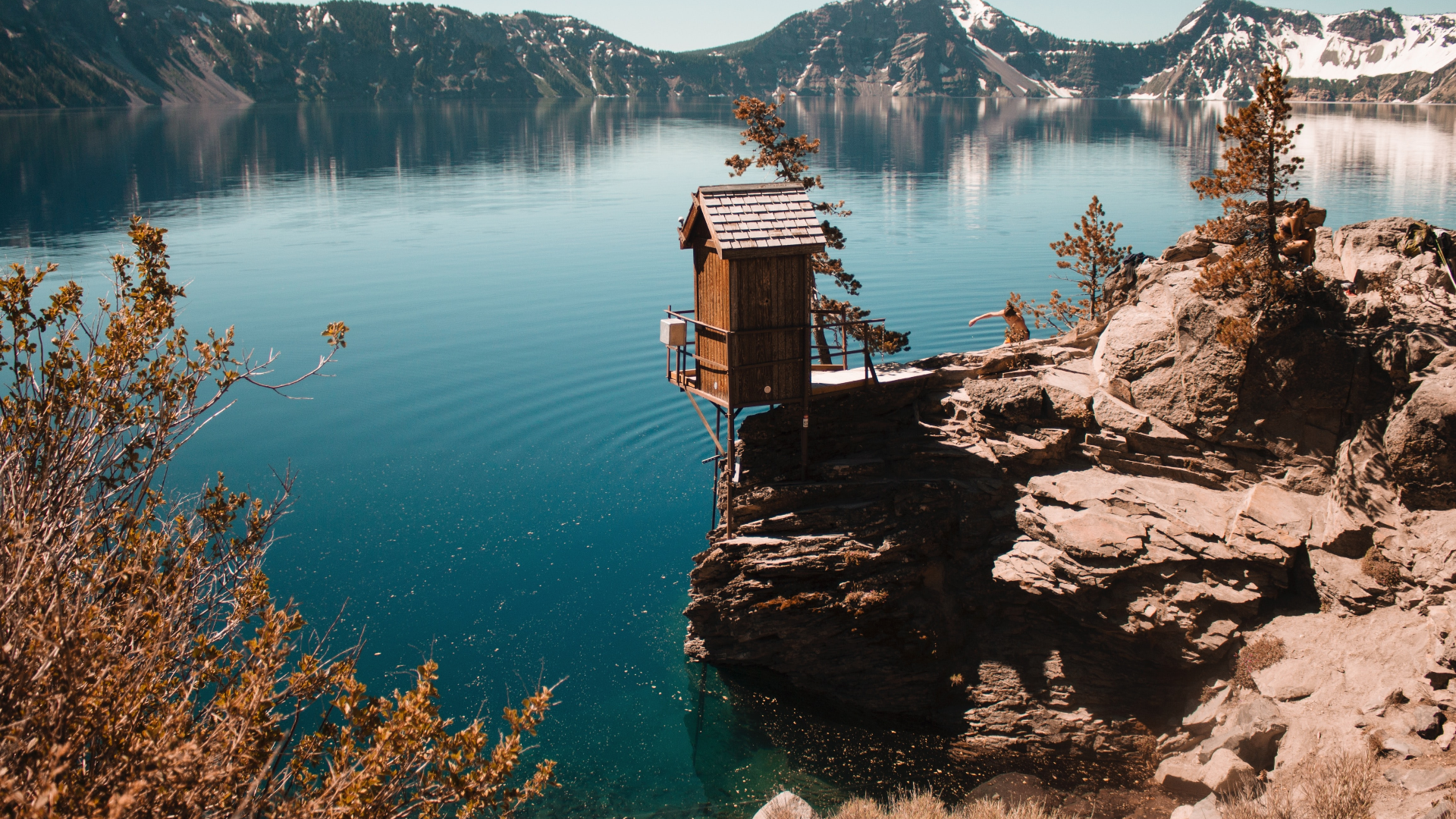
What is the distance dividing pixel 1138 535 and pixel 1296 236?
9.23 meters

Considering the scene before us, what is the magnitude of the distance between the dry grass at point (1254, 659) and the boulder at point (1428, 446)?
14.5ft

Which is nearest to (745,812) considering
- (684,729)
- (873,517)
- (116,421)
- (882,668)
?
(684,729)

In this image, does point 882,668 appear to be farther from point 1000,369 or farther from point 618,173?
point 618,173

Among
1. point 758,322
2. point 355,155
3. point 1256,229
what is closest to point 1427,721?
point 1256,229

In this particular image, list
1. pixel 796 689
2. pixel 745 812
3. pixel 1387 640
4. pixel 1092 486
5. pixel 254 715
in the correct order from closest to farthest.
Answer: pixel 254 715, pixel 1387 640, pixel 745 812, pixel 1092 486, pixel 796 689

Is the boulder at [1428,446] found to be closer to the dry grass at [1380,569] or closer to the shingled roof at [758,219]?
the dry grass at [1380,569]

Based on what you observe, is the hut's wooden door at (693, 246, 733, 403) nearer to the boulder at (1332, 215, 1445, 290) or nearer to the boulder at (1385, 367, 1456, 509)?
the boulder at (1385, 367, 1456, 509)

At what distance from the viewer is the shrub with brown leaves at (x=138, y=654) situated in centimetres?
966

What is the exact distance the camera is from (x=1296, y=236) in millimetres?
24875

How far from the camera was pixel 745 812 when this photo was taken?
23.7m

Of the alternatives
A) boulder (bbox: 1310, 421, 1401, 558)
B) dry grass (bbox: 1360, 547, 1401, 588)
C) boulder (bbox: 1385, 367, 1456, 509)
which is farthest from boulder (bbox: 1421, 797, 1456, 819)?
boulder (bbox: 1385, 367, 1456, 509)

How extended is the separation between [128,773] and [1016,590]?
22.3 m

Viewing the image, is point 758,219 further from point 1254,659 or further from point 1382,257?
point 1254,659

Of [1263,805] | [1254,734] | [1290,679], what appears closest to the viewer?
[1263,805]
